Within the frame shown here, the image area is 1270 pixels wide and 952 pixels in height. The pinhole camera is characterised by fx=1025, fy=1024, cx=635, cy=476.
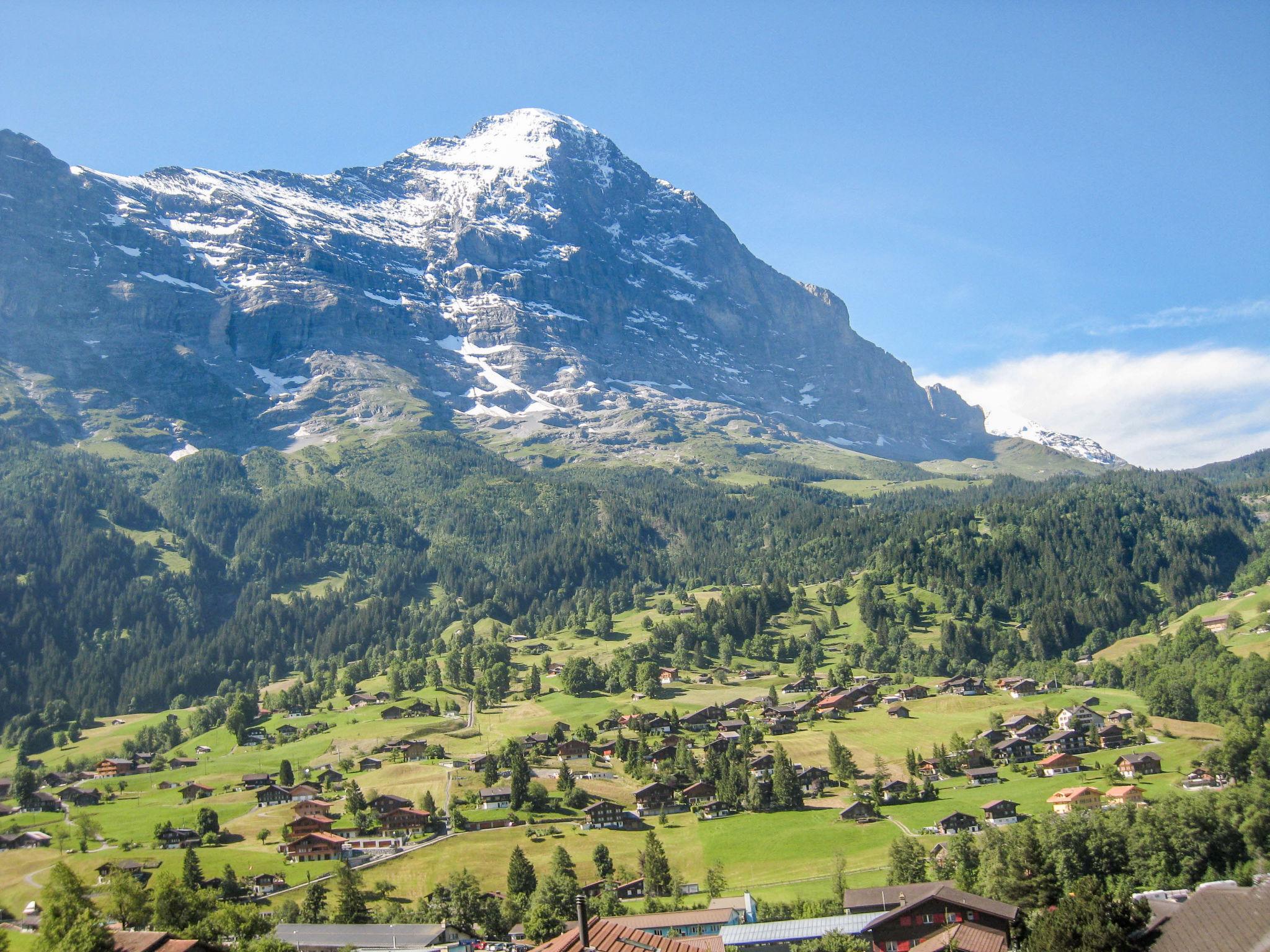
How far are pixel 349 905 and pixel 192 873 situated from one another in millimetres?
18720

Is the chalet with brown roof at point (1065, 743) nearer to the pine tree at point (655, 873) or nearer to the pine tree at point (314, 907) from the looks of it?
the pine tree at point (655, 873)

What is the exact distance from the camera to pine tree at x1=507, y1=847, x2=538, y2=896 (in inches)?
3851

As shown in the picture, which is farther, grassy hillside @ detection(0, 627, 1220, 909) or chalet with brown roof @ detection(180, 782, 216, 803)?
chalet with brown roof @ detection(180, 782, 216, 803)

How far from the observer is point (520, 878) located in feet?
324

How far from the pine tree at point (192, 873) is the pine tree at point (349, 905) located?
1391cm

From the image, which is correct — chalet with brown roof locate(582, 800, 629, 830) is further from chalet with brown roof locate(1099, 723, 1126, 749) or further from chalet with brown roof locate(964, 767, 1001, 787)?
chalet with brown roof locate(1099, 723, 1126, 749)

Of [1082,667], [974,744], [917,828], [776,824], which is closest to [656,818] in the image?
[776,824]

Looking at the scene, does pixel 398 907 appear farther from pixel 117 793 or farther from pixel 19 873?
pixel 117 793

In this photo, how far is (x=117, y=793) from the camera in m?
153

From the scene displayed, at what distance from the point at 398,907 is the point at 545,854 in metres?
18.7

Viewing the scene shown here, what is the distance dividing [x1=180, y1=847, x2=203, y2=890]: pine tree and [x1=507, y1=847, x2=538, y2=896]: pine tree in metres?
29.8

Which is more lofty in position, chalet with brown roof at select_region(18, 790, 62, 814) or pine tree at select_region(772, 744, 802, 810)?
pine tree at select_region(772, 744, 802, 810)

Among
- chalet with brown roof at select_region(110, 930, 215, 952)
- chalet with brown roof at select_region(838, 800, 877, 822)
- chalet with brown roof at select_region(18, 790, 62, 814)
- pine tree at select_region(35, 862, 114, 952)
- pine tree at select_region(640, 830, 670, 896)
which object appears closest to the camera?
pine tree at select_region(35, 862, 114, 952)

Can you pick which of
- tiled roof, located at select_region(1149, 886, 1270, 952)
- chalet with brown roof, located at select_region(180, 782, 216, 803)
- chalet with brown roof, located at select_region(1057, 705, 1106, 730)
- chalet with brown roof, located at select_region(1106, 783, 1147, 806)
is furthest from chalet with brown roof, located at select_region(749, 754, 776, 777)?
tiled roof, located at select_region(1149, 886, 1270, 952)
